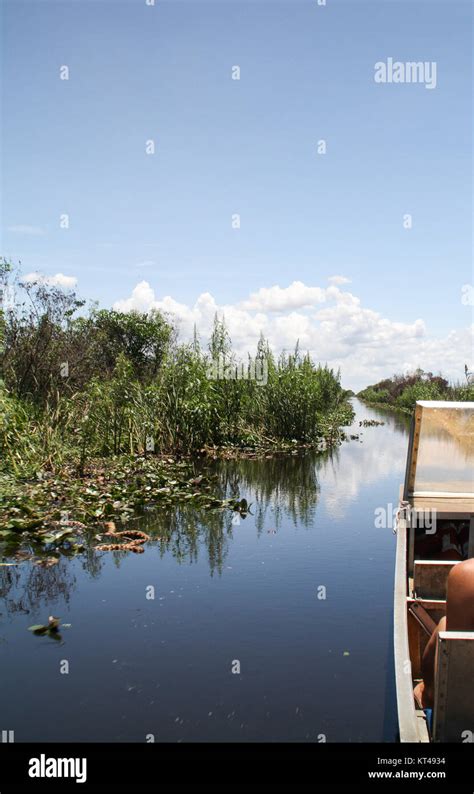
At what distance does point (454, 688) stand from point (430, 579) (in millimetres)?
2457

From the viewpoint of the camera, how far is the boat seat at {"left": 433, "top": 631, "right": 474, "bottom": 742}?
3.59m

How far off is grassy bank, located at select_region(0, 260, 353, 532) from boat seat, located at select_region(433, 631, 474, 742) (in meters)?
7.72

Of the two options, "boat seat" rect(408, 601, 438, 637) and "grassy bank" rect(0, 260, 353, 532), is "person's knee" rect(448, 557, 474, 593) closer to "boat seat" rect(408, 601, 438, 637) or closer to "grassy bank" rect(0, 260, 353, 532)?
"boat seat" rect(408, 601, 438, 637)

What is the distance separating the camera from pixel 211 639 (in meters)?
7.16

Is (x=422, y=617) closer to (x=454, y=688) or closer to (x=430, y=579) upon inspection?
(x=430, y=579)

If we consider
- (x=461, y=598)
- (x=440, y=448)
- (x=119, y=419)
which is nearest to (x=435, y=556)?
(x=440, y=448)

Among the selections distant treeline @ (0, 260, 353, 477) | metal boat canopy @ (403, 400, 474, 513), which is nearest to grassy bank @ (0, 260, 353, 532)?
distant treeline @ (0, 260, 353, 477)

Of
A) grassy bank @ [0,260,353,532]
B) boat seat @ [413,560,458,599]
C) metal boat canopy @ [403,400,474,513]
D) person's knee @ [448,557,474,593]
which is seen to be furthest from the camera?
grassy bank @ [0,260,353,532]

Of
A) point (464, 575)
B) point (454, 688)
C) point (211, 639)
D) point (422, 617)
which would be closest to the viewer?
point (454, 688)

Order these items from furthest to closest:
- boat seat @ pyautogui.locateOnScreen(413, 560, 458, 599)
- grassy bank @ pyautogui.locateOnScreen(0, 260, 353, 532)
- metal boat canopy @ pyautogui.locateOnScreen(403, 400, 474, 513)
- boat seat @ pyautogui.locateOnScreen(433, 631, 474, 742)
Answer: grassy bank @ pyautogui.locateOnScreen(0, 260, 353, 532) → metal boat canopy @ pyautogui.locateOnScreen(403, 400, 474, 513) → boat seat @ pyautogui.locateOnScreen(413, 560, 458, 599) → boat seat @ pyautogui.locateOnScreen(433, 631, 474, 742)

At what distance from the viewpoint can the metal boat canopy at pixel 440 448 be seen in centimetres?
793

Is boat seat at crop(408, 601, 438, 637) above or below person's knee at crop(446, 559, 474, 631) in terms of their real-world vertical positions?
below
